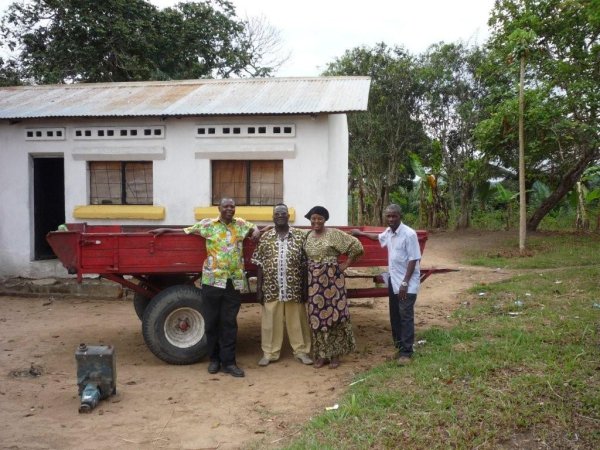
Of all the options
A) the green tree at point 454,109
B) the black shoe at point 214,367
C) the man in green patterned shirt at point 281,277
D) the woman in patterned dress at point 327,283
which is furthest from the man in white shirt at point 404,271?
the green tree at point 454,109

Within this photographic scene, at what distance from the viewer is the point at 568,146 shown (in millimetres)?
15000

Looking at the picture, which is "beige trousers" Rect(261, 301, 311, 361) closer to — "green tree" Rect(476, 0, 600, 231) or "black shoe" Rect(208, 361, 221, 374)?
"black shoe" Rect(208, 361, 221, 374)

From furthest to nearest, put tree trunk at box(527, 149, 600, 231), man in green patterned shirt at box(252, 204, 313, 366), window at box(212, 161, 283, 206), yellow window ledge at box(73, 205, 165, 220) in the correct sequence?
1. tree trunk at box(527, 149, 600, 231)
2. yellow window ledge at box(73, 205, 165, 220)
3. window at box(212, 161, 283, 206)
4. man in green patterned shirt at box(252, 204, 313, 366)

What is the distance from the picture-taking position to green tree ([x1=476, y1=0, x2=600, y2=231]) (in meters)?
13.5

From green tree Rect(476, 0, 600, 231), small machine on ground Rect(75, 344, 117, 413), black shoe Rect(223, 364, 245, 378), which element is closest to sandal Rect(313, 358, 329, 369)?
black shoe Rect(223, 364, 245, 378)

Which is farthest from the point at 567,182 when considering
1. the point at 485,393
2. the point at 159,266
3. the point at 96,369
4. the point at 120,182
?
the point at 96,369

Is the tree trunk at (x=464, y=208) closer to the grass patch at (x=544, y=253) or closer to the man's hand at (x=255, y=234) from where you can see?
the grass patch at (x=544, y=253)

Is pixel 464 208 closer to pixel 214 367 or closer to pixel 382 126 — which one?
pixel 382 126

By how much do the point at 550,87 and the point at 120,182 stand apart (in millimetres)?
10539

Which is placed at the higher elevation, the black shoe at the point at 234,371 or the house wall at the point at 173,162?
the house wall at the point at 173,162

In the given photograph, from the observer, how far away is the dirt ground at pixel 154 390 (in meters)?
4.24

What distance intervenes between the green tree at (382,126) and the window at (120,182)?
36.8 ft

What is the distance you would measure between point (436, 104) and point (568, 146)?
539cm

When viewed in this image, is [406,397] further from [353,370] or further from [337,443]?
[353,370]
